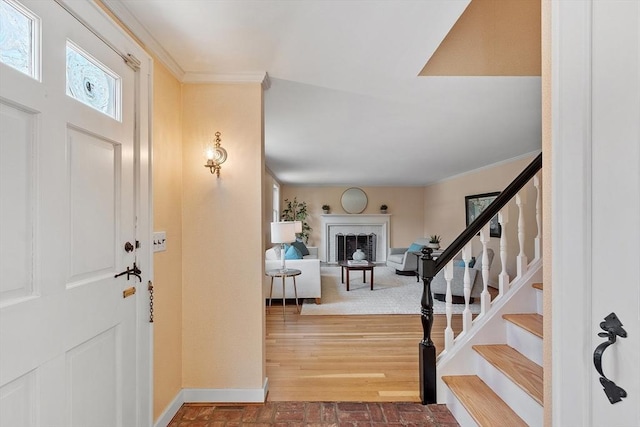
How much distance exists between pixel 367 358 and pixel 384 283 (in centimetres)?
312

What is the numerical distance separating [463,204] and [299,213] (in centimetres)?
423

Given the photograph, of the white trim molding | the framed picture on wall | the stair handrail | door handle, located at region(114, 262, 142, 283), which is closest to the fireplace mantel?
the framed picture on wall

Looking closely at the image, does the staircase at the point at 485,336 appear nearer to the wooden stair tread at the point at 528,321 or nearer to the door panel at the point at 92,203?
the wooden stair tread at the point at 528,321

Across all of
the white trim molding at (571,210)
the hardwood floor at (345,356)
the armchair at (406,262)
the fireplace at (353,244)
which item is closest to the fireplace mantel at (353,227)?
the fireplace at (353,244)

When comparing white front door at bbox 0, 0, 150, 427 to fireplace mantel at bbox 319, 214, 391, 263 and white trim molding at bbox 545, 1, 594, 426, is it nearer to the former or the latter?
white trim molding at bbox 545, 1, 594, 426

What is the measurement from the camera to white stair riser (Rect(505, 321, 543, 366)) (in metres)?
1.74

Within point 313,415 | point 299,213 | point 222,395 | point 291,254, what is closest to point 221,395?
point 222,395

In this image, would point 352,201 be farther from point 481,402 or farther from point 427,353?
point 481,402

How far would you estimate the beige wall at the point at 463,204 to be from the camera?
4.66 meters

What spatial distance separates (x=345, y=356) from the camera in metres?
2.77

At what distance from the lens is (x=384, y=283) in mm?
5738

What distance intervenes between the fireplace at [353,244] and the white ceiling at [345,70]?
4.72 m

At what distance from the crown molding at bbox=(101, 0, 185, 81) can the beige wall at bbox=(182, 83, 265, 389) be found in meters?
0.18

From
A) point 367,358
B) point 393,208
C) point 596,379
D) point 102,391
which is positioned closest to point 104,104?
point 102,391
